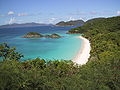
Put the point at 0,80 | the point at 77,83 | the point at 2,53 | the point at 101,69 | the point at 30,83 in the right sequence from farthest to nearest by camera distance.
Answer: the point at 2,53 < the point at 101,69 < the point at 77,83 < the point at 30,83 < the point at 0,80

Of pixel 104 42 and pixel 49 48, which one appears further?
pixel 49 48

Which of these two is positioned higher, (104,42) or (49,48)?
(104,42)

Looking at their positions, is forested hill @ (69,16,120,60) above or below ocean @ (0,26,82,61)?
above

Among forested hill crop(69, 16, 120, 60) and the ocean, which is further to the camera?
the ocean

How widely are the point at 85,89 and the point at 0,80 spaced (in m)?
3.96

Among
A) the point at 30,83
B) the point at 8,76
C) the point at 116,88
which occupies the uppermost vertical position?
the point at 8,76

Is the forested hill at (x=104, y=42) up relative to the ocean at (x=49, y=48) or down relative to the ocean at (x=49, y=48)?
up

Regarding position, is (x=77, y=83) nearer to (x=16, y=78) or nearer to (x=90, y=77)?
(x=90, y=77)

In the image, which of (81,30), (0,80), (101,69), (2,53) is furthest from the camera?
(81,30)

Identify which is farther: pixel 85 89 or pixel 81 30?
pixel 81 30

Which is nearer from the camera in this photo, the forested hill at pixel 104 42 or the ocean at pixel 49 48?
the forested hill at pixel 104 42

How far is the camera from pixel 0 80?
17.6 ft

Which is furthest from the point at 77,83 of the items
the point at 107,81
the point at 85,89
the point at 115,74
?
the point at 115,74

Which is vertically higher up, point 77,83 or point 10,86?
point 10,86
